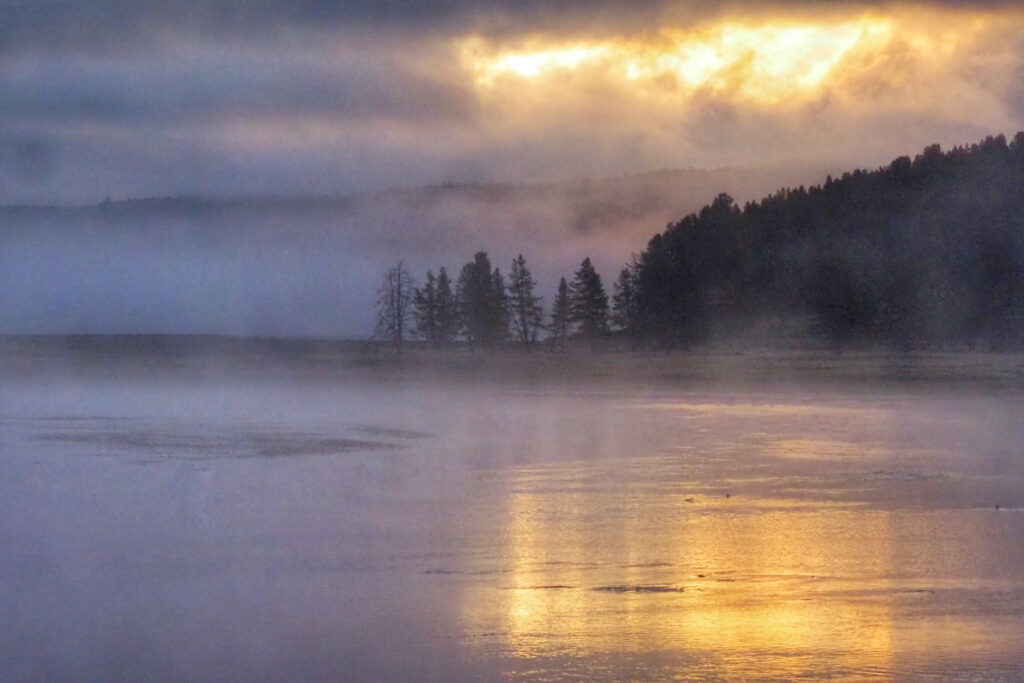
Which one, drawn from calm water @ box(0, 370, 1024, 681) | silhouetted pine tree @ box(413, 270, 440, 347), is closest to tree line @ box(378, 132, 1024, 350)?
silhouetted pine tree @ box(413, 270, 440, 347)

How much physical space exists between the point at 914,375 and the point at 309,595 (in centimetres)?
3039

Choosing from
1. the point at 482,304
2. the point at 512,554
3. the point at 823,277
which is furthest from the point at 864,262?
the point at 512,554

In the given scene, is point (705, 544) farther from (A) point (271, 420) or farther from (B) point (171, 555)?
(A) point (271, 420)

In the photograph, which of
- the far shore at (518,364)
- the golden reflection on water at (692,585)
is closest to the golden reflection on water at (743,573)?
the golden reflection on water at (692,585)

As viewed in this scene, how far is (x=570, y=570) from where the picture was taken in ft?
29.7

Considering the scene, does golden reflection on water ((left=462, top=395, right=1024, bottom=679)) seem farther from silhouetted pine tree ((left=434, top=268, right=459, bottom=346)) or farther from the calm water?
silhouetted pine tree ((left=434, top=268, right=459, bottom=346))

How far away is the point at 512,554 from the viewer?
9.65 m

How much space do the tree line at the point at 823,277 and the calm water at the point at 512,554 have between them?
35.1 meters

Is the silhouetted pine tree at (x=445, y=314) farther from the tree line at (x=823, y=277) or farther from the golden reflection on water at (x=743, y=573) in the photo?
the golden reflection on water at (x=743, y=573)

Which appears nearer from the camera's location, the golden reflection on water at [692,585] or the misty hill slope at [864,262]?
the golden reflection on water at [692,585]

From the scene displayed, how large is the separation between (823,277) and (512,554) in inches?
2008

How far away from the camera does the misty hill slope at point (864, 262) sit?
52.3 meters

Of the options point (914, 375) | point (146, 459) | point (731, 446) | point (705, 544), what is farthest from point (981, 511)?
point (914, 375)

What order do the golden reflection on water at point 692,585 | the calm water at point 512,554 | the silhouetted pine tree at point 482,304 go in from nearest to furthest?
the calm water at point 512,554, the golden reflection on water at point 692,585, the silhouetted pine tree at point 482,304
